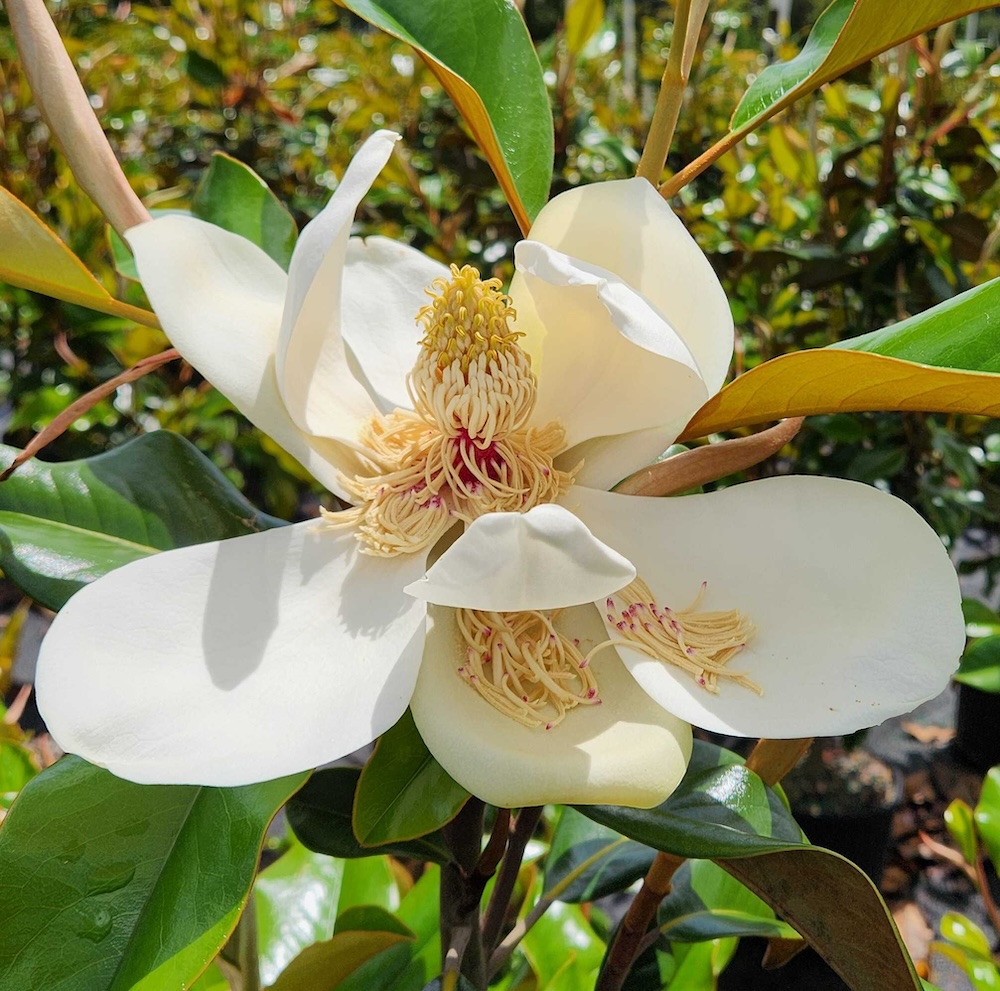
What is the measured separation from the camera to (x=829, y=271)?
61.2 inches

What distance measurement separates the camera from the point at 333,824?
0.68 meters

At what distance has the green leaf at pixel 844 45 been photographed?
51cm

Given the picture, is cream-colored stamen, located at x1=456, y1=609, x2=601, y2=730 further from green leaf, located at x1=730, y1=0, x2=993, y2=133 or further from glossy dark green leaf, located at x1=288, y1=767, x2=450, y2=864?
green leaf, located at x1=730, y1=0, x2=993, y2=133

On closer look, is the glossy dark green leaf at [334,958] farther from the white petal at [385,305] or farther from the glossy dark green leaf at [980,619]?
the glossy dark green leaf at [980,619]

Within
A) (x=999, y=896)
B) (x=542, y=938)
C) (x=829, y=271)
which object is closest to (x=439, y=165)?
(x=829, y=271)

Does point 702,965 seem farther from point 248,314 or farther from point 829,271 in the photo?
point 829,271

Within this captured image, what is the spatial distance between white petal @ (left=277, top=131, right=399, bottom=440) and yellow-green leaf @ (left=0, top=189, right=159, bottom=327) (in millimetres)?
108

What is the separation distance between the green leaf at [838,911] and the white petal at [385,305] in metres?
0.36

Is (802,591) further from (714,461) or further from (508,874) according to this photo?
(508,874)

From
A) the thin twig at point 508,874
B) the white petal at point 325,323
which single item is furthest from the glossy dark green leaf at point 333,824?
the white petal at point 325,323

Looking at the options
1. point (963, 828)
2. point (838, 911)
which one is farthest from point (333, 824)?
point (963, 828)

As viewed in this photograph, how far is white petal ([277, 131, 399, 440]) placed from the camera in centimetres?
48

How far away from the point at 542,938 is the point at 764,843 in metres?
0.71

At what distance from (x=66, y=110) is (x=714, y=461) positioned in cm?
39
